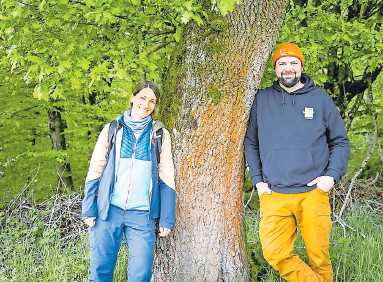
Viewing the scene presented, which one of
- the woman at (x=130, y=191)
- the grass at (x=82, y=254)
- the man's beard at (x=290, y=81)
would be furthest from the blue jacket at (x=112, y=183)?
the grass at (x=82, y=254)

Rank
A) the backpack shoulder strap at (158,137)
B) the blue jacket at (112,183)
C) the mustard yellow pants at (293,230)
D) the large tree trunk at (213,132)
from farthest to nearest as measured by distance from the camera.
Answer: the large tree trunk at (213,132)
the mustard yellow pants at (293,230)
the backpack shoulder strap at (158,137)
the blue jacket at (112,183)

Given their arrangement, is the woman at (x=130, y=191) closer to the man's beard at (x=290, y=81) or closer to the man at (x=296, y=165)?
the man at (x=296, y=165)

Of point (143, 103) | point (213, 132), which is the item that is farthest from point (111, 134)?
point (213, 132)

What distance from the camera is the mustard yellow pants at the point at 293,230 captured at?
4.18m

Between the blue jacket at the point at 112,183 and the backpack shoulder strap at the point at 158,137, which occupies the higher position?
the backpack shoulder strap at the point at 158,137

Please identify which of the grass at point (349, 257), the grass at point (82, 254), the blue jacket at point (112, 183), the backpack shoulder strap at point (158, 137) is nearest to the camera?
the blue jacket at point (112, 183)

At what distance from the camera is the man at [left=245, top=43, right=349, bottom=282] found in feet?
13.7

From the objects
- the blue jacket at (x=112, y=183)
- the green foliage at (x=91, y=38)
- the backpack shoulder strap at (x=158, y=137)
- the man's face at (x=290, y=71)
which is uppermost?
the green foliage at (x=91, y=38)

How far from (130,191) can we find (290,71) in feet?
5.11

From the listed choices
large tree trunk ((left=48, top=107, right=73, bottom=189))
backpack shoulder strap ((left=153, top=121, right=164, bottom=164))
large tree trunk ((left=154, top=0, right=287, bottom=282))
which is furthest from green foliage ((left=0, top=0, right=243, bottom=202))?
large tree trunk ((left=48, top=107, right=73, bottom=189))

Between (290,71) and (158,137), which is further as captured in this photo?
(290,71)

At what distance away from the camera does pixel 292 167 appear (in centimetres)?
416

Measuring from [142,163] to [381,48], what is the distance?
4.28 metres

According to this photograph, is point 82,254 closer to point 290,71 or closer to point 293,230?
point 293,230
